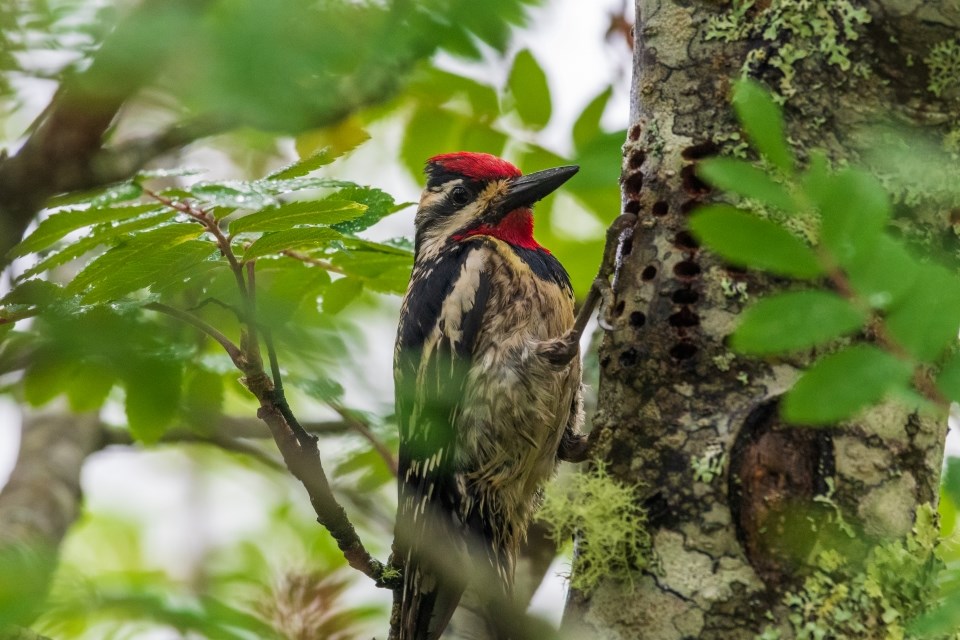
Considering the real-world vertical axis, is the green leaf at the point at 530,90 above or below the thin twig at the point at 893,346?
above

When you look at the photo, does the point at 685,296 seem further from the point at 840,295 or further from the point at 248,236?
the point at 840,295

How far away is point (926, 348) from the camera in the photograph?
122 centimetres

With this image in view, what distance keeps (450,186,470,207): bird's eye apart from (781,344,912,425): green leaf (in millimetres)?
2732

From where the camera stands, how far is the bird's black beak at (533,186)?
326 cm

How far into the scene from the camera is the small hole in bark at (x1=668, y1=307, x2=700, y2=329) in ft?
7.84

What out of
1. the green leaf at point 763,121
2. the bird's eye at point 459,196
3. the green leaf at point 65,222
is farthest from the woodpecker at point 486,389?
the green leaf at point 763,121

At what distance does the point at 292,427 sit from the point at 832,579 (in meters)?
1.09

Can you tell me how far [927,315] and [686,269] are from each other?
1.22m

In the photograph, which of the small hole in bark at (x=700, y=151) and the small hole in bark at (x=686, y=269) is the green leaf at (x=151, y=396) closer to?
the small hole in bark at (x=686, y=269)

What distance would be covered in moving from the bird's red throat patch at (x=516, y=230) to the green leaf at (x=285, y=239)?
5.43ft

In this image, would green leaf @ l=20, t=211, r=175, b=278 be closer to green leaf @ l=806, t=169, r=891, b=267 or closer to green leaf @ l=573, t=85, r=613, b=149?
green leaf @ l=806, t=169, r=891, b=267

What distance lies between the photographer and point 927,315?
1.24 metres

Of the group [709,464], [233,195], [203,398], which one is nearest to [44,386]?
[203,398]

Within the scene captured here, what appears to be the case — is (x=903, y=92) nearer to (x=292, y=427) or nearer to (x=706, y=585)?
(x=706, y=585)
